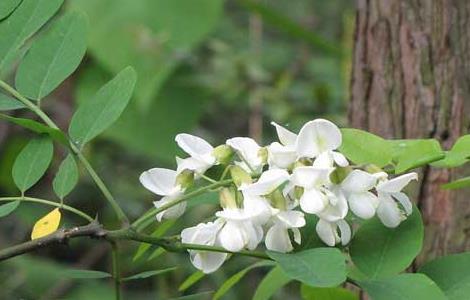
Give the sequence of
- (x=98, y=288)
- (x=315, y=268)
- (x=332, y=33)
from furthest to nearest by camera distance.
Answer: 1. (x=332, y=33)
2. (x=98, y=288)
3. (x=315, y=268)

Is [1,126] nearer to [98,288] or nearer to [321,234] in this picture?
[98,288]

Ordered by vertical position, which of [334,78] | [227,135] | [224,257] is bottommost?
[227,135]

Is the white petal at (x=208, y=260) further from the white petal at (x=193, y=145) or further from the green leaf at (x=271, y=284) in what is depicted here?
the green leaf at (x=271, y=284)

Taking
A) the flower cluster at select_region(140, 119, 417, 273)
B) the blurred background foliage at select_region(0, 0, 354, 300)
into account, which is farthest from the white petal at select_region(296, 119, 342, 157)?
the blurred background foliage at select_region(0, 0, 354, 300)

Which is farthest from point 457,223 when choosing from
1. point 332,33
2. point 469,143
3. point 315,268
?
point 332,33

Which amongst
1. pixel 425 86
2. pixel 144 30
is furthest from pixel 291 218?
pixel 144 30

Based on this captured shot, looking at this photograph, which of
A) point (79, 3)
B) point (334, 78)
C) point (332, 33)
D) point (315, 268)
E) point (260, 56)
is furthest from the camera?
point (332, 33)

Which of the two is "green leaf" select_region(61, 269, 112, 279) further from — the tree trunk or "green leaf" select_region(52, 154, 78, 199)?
the tree trunk
